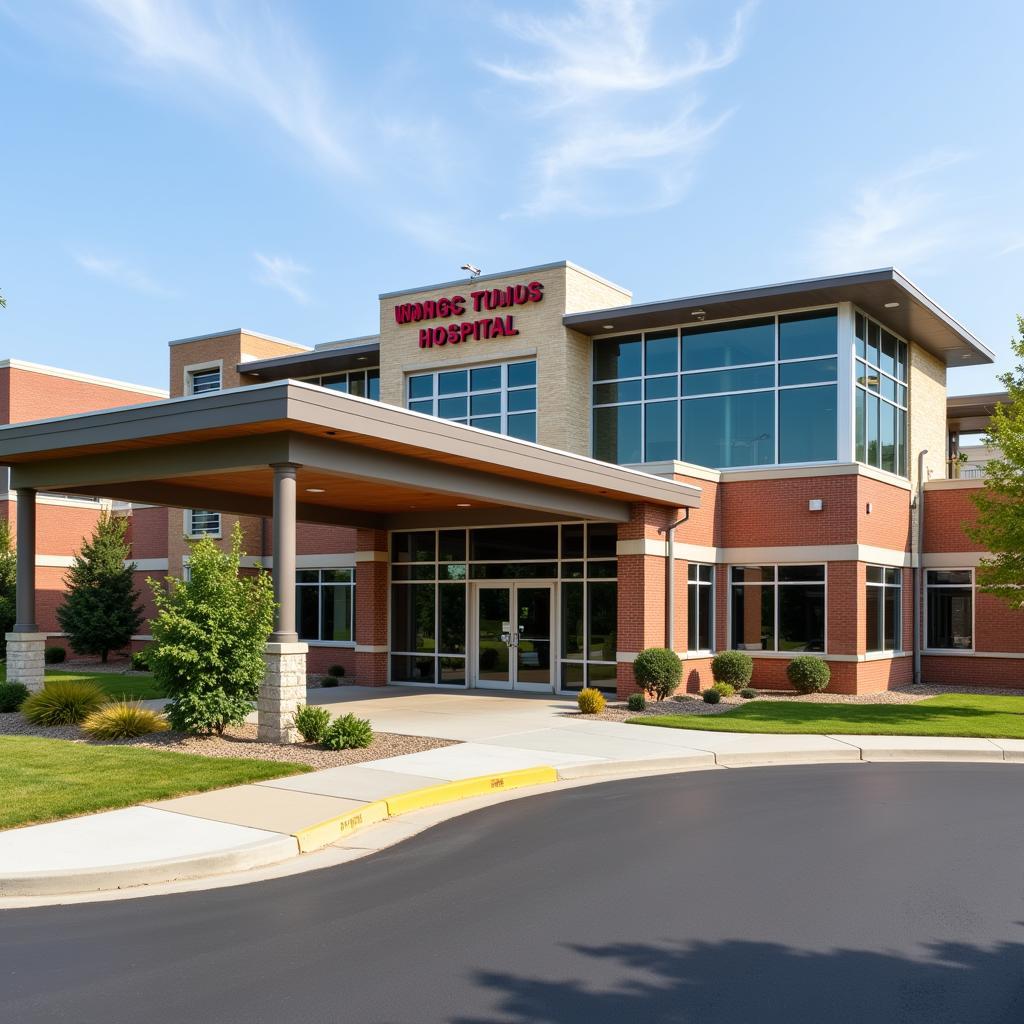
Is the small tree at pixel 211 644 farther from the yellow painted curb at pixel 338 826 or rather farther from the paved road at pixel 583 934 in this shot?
the paved road at pixel 583 934

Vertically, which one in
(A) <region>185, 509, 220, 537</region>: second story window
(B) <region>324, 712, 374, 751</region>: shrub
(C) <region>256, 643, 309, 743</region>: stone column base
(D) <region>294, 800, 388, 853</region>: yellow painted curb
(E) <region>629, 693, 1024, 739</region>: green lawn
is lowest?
(E) <region>629, 693, 1024, 739</region>: green lawn

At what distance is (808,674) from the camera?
74.6 ft

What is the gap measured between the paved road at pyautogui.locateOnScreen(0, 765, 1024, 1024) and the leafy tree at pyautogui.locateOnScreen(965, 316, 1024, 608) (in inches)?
420

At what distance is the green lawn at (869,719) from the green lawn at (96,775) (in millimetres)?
7790

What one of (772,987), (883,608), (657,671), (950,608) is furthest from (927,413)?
(772,987)

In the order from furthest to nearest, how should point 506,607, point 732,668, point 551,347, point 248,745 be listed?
1. point 551,347
2. point 506,607
3. point 732,668
4. point 248,745

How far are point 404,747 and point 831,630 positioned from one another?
A: 1179 cm

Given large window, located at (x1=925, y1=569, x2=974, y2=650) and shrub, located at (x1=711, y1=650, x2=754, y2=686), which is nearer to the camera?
shrub, located at (x1=711, y1=650, x2=754, y2=686)

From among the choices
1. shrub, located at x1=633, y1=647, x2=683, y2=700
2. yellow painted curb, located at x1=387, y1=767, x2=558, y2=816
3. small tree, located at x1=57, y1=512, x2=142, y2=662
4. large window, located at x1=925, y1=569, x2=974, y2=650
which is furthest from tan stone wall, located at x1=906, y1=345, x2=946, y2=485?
small tree, located at x1=57, y1=512, x2=142, y2=662

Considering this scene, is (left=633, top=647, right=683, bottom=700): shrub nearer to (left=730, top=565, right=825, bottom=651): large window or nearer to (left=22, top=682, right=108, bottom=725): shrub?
(left=730, top=565, right=825, bottom=651): large window

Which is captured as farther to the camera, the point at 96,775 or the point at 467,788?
the point at 96,775

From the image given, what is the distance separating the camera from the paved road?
19.5ft

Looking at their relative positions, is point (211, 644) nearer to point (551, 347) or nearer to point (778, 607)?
point (778, 607)

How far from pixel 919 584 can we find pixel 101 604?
2276 centimetres
